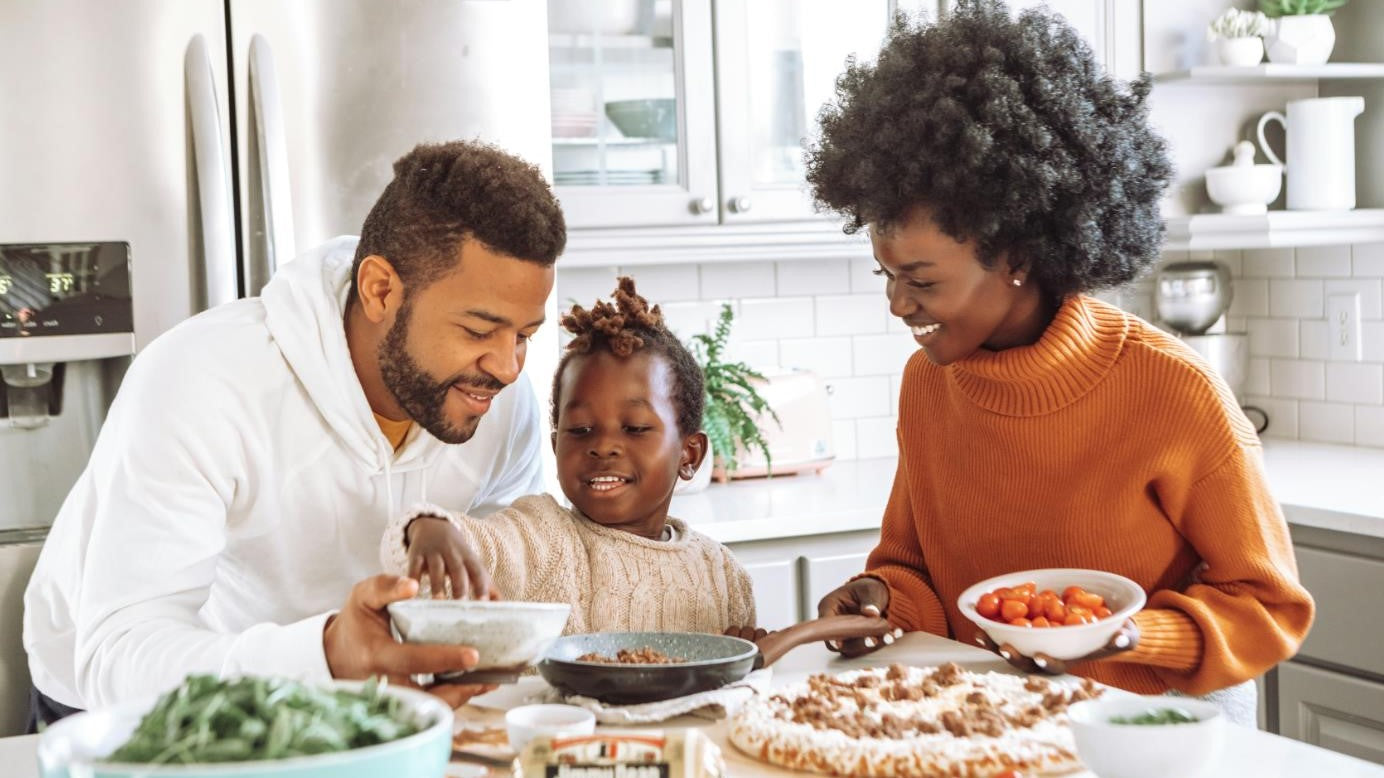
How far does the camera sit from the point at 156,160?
247cm

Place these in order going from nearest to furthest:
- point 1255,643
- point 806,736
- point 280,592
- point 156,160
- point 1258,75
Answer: point 806,736
point 1255,643
point 280,592
point 156,160
point 1258,75

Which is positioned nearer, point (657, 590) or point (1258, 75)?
point (657, 590)

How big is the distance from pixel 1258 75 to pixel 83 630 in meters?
2.91

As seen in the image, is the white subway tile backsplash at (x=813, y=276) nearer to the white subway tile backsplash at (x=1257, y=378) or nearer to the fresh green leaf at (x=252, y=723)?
the white subway tile backsplash at (x=1257, y=378)

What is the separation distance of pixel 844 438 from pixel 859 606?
2018 mm

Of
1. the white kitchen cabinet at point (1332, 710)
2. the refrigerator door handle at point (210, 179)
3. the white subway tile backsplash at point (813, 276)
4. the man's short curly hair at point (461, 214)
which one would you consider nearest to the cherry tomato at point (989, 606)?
the man's short curly hair at point (461, 214)

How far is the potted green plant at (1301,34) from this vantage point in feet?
11.5

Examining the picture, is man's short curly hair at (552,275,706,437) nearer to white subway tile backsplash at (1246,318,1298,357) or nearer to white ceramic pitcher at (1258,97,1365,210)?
white ceramic pitcher at (1258,97,1365,210)

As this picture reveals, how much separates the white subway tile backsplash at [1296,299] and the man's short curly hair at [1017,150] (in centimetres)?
193

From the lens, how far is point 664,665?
150 centimetres

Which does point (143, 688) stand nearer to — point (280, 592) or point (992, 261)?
point (280, 592)

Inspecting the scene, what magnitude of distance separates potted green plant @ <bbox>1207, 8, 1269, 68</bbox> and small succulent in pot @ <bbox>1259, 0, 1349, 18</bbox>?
78 millimetres

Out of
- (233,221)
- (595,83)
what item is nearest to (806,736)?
(233,221)

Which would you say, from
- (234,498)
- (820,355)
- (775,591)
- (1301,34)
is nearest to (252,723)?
(234,498)
